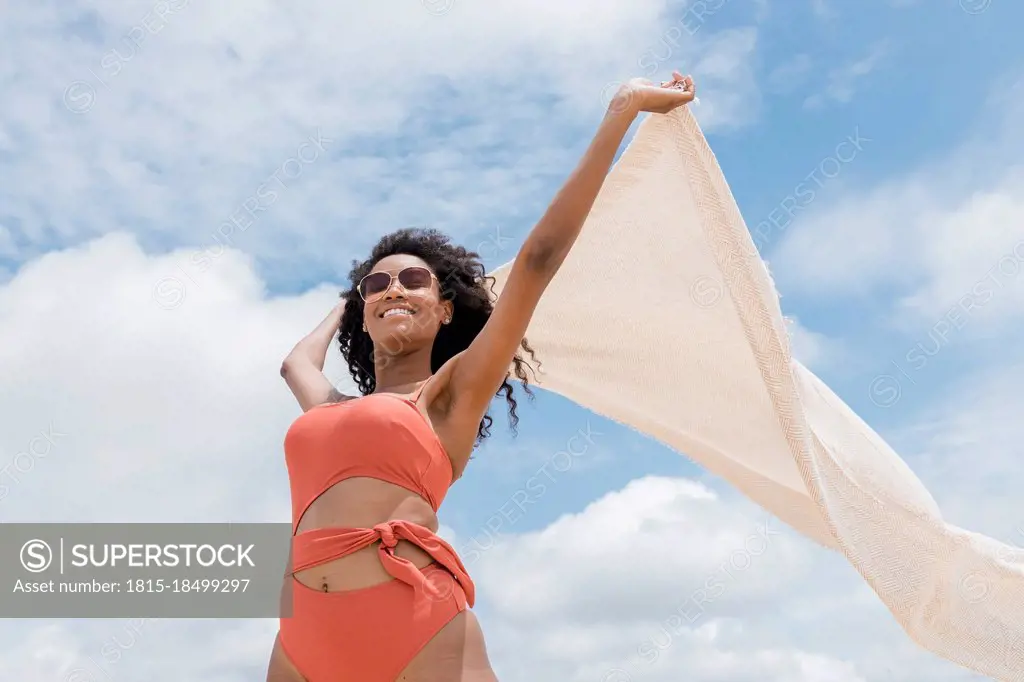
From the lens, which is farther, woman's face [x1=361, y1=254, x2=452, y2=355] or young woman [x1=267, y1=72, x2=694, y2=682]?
woman's face [x1=361, y1=254, x2=452, y2=355]

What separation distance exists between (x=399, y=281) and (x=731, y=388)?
1.60 metres

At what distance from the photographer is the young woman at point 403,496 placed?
10.1ft

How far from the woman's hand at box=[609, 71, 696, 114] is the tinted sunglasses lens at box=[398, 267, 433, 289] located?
3.52 feet

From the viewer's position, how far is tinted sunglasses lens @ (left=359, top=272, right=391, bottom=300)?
4.02 m

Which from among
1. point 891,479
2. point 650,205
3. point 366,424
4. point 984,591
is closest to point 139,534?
point 366,424

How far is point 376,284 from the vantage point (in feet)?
13.2

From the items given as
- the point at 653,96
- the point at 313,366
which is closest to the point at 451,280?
the point at 313,366

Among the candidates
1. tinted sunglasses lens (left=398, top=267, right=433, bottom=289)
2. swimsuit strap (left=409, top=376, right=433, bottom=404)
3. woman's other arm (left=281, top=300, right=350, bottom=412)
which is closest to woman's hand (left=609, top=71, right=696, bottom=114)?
tinted sunglasses lens (left=398, top=267, right=433, bottom=289)

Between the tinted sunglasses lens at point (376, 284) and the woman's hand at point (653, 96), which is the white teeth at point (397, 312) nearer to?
the tinted sunglasses lens at point (376, 284)

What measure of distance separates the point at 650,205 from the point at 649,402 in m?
0.96

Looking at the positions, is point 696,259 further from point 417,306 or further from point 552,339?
point 417,306

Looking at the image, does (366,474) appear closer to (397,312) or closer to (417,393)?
(417,393)

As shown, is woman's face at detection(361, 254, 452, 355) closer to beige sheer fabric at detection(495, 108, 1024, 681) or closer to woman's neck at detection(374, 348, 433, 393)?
woman's neck at detection(374, 348, 433, 393)

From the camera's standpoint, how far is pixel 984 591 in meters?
4.16
